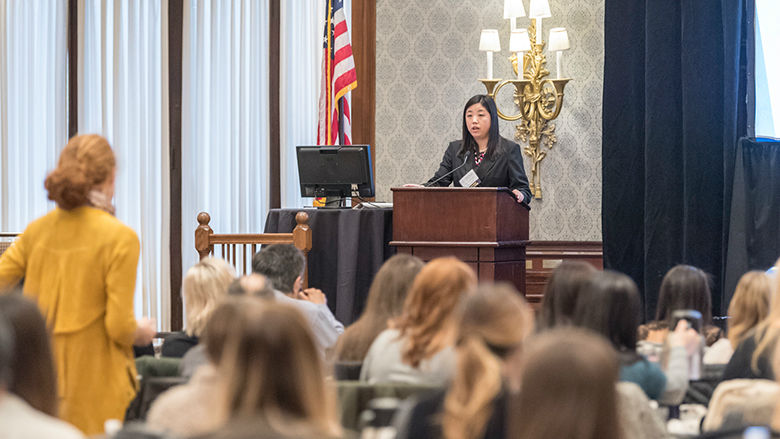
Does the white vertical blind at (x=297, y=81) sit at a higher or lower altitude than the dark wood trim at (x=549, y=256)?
higher

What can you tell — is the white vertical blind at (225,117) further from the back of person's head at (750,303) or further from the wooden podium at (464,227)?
the back of person's head at (750,303)

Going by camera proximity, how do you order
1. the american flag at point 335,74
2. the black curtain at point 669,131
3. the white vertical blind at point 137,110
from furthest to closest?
the white vertical blind at point 137,110, the american flag at point 335,74, the black curtain at point 669,131

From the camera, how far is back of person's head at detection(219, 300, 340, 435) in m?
1.56

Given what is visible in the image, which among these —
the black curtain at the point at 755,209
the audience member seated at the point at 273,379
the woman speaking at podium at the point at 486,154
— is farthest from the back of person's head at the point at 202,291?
the black curtain at the point at 755,209

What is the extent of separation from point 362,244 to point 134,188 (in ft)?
7.51

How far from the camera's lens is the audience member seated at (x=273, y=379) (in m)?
1.55

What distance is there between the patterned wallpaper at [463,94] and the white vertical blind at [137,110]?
1718 mm

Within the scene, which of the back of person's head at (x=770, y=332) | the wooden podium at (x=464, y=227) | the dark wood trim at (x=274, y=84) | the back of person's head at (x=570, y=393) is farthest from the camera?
the dark wood trim at (x=274, y=84)

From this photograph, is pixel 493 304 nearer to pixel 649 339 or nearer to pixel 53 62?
pixel 649 339

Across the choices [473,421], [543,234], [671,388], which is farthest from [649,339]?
[543,234]

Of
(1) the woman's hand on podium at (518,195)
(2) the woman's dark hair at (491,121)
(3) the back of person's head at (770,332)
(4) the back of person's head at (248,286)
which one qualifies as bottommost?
(3) the back of person's head at (770,332)

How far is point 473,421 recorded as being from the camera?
6.06ft

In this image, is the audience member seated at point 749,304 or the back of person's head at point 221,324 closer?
the back of person's head at point 221,324

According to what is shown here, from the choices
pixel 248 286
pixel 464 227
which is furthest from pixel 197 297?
pixel 464 227
